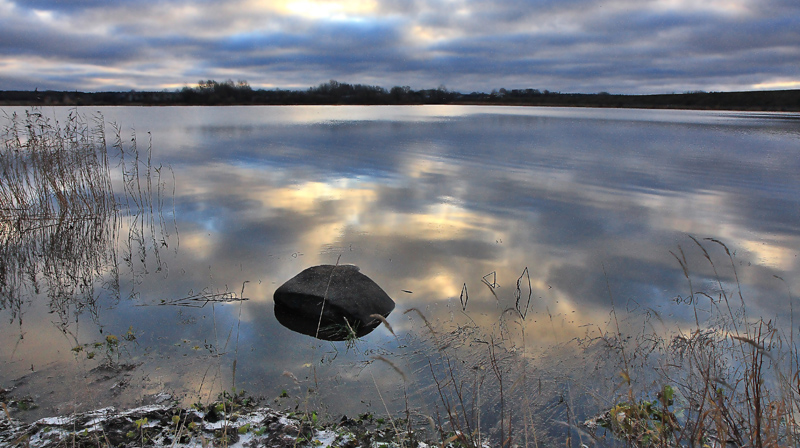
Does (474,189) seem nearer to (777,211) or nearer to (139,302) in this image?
(777,211)

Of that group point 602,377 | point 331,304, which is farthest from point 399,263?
point 602,377

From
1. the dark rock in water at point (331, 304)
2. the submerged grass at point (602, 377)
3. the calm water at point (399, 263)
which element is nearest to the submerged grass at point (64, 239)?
the calm water at point (399, 263)

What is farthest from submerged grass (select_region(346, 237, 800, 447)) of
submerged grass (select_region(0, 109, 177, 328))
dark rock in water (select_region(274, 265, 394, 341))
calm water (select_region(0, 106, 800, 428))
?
submerged grass (select_region(0, 109, 177, 328))

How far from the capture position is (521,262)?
771 cm

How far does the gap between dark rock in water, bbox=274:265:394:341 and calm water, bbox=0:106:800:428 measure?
25cm

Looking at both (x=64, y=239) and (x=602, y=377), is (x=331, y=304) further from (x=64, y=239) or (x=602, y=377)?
(x=64, y=239)

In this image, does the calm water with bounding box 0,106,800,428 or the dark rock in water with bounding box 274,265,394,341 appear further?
the dark rock in water with bounding box 274,265,394,341

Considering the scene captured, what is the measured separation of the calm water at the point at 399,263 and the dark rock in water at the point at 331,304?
0.81 feet

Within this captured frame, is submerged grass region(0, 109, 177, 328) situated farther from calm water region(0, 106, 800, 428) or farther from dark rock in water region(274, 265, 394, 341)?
dark rock in water region(274, 265, 394, 341)

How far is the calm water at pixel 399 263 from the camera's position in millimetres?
4684

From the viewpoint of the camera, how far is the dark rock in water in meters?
5.70

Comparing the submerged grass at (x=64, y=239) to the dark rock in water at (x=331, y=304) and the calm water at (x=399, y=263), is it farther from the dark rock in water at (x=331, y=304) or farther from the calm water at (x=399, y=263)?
the dark rock in water at (x=331, y=304)

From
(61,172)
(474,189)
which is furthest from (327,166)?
(61,172)

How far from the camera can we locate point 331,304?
5824 mm
